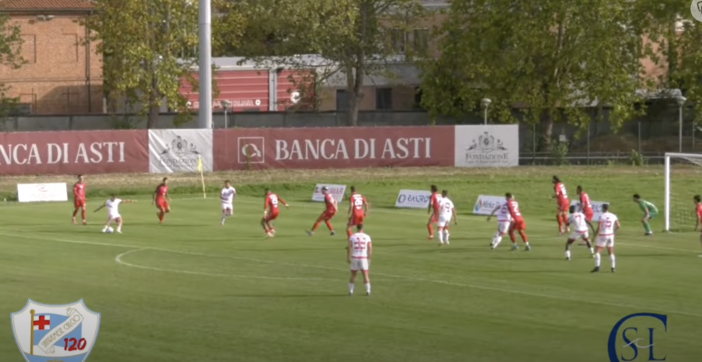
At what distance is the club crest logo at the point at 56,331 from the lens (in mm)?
14422

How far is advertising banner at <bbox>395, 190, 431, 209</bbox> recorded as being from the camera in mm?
56312

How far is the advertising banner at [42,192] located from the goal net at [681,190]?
92.5 feet

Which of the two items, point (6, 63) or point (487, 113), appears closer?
point (487, 113)

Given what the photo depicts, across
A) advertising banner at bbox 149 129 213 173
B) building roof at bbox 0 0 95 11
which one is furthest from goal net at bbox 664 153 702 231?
building roof at bbox 0 0 95 11

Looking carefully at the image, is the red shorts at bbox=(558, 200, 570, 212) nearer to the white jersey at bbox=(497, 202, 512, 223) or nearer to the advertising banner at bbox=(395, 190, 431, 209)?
the white jersey at bbox=(497, 202, 512, 223)

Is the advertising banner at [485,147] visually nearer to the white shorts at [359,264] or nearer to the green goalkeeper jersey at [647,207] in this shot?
the green goalkeeper jersey at [647,207]

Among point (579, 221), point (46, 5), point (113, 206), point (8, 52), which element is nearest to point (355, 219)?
point (579, 221)

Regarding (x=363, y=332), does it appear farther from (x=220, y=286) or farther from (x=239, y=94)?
(x=239, y=94)

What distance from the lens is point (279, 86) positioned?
3799 inches

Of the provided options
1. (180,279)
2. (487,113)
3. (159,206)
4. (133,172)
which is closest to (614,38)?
(487,113)

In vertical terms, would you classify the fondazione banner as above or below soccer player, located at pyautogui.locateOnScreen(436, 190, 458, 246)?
above

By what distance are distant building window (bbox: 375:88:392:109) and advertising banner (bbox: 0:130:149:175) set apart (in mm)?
31939

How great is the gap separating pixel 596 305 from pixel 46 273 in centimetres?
1526

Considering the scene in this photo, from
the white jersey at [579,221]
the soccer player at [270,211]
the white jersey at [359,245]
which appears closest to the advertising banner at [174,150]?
the soccer player at [270,211]
